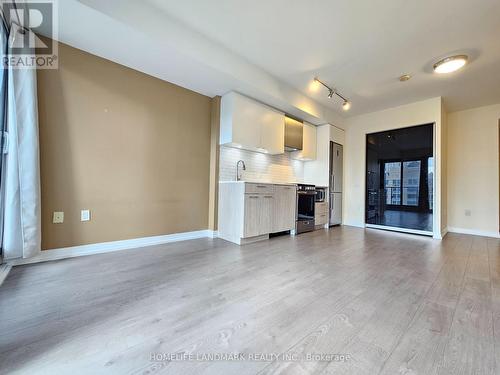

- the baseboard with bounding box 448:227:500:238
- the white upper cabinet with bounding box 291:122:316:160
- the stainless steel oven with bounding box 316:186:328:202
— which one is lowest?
the baseboard with bounding box 448:227:500:238

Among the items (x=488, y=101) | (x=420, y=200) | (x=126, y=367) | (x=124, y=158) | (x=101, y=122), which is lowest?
(x=126, y=367)

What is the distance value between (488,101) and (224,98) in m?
5.04

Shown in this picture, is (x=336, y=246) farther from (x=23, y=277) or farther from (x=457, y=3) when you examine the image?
(x=23, y=277)

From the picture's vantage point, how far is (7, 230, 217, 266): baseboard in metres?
2.26

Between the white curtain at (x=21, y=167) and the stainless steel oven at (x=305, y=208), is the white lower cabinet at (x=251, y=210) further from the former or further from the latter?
the white curtain at (x=21, y=167)

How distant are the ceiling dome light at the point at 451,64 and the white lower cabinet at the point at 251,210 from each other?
8.80 ft

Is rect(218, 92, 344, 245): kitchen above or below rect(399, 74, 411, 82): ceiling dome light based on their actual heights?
below

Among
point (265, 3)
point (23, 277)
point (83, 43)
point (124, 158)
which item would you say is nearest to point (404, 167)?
point (265, 3)

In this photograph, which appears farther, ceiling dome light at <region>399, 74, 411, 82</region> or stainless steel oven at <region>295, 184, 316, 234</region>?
stainless steel oven at <region>295, 184, 316, 234</region>

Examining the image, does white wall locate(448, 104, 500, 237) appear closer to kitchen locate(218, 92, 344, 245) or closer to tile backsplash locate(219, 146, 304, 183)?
kitchen locate(218, 92, 344, 245)

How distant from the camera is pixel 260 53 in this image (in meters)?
2.92

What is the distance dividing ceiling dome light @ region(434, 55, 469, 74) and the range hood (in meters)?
2.23

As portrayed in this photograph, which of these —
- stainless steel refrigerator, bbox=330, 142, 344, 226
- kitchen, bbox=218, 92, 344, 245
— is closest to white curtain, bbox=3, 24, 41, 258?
kitchen, bbox=218, 92, 344, 245

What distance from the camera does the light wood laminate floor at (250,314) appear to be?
3.35 feet
